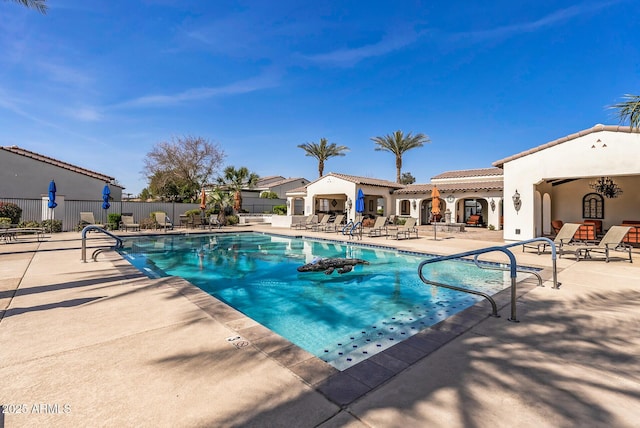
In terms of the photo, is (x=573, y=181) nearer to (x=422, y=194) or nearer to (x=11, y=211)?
(x=422, y=194)

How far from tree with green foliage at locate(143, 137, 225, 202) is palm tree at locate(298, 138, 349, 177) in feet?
37.2

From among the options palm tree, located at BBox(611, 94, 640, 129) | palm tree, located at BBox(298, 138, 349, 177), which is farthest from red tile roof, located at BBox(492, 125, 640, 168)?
palm tree, located at BBox(298, 138, 349, 177)

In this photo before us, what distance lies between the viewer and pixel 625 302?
505 cm

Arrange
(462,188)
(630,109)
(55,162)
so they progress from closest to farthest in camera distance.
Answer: (630,109), (55,162), (462,188)

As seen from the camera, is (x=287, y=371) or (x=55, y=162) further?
(x=55, y=162)

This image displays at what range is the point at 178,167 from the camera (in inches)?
1275

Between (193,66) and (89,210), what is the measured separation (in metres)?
12.2

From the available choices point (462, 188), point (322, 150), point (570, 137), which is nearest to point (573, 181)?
point (570, 137)

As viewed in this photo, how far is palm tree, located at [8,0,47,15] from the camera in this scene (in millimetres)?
7668

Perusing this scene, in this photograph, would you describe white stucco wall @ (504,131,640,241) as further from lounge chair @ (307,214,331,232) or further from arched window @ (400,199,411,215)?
arched window @ (400,199,411,215)

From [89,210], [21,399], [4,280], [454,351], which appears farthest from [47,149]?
[454,351]

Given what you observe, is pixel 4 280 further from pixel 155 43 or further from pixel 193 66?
pixel 193 66

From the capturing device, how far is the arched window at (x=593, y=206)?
15.2 m

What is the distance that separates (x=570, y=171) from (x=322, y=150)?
967 inches
